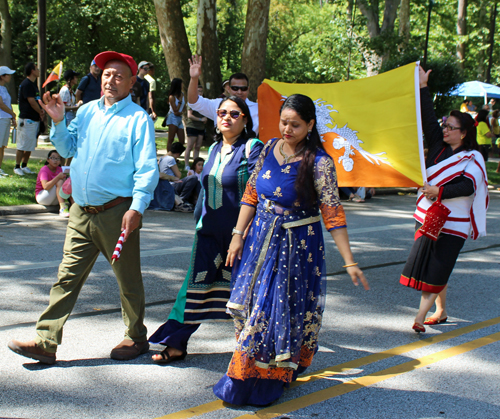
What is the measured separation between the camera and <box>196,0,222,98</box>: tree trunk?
15.1 m

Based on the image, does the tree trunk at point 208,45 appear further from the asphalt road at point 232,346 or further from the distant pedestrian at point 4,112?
the asphalt road at point 232,346

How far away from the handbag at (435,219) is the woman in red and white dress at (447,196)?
0.08m

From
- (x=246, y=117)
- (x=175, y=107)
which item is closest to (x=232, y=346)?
(x=246, y=117)

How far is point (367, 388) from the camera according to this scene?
404cm

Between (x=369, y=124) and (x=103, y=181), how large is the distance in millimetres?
2767

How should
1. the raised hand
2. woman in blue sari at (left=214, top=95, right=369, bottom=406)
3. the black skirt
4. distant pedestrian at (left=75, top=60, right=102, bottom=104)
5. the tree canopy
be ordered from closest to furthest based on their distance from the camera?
woman in blue sari at (left=214, top=95, right=369, bottom=406)
the raised hand
the black skirt
distant pedestrian at (left=75, top=60, right=102, bottom=104)
the tree canopy

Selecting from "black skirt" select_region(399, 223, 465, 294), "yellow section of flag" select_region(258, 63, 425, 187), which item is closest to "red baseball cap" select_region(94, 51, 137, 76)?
"yellow section of flag" select_region(258, 63, 425, 187)

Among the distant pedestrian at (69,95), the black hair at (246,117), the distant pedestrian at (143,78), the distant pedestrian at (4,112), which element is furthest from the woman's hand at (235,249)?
the distant pedestrian at (143,78)

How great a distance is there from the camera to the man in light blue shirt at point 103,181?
3.98 m

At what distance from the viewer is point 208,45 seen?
51.1 feet

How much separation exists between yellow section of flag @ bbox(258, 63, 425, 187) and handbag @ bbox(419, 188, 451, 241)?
258mm

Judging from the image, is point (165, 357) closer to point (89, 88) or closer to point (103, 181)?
point (103, 181)

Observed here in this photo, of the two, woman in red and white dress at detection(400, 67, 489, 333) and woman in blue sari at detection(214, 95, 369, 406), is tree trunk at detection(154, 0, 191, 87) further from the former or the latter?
woman in blue sari at detection(214, 95, 369, 406)

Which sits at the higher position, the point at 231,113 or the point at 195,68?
the point at 195,68
